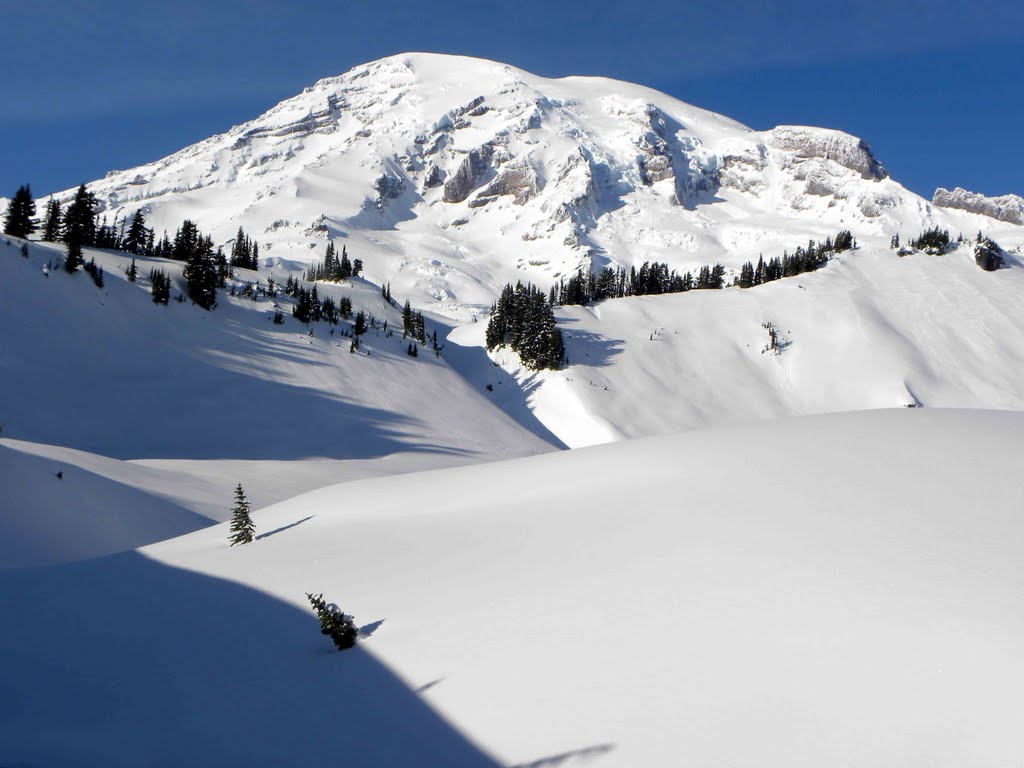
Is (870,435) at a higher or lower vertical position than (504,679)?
higher

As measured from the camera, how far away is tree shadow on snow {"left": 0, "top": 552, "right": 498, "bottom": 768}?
491 cm

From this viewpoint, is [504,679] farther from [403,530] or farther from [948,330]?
[948,330]

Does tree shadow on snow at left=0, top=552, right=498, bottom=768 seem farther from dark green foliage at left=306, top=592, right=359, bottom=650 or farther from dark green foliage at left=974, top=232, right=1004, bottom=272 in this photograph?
dark green foliage at left=974, top=232, right=1004, bottom=272

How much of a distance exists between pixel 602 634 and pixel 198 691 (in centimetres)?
379

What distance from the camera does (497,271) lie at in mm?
174500

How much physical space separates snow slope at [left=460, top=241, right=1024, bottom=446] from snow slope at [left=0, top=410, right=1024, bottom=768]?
43014 millimetres

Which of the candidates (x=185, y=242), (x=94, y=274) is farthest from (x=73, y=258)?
(x=185, y=242)

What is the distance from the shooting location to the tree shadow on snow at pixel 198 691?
4910 millimetres

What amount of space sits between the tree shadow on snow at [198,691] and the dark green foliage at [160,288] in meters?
40.6

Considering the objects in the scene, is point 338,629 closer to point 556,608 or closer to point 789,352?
point 556,608

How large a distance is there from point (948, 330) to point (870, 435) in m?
76.5

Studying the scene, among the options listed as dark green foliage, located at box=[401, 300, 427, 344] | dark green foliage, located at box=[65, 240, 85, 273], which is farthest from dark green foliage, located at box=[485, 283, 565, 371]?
dark green foliage, located at box=[65, 240, 85, 273]

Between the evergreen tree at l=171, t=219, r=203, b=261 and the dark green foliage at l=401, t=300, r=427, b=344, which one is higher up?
the evergreen tree at l=171, t=219, r=203, b=261

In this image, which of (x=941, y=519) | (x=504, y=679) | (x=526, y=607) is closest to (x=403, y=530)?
(x=526, y=607)
